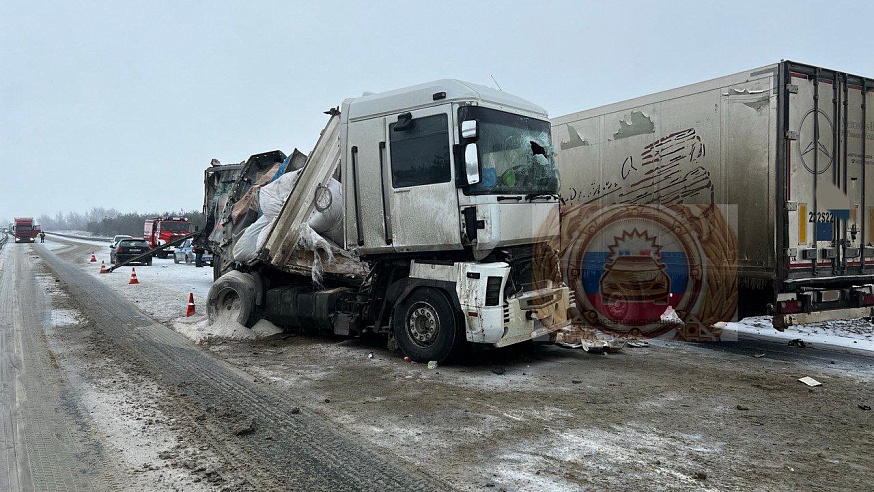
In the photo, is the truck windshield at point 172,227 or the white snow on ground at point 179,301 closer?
the white snow on ground at point 179,301

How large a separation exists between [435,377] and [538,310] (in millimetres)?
1540

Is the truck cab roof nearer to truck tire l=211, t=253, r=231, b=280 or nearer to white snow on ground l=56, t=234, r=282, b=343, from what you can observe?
white snow on ground l=56, t=234, r=282, b=343

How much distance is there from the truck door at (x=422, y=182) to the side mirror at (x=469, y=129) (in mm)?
269

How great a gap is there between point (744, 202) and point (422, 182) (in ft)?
13.7

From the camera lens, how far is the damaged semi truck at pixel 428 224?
22.1 feet

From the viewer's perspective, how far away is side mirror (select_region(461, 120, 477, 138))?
6.46m

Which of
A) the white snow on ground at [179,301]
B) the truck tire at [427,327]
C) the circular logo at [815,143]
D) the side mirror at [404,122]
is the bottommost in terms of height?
the white snow on ground at [179,301]

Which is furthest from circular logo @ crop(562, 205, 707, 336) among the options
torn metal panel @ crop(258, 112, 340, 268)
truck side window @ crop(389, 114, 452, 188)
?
torn metal panel @ crop(258, 112, 340, 268)

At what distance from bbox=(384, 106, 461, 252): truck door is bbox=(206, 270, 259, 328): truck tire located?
312 cm

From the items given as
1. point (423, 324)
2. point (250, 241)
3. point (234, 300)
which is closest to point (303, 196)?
point (250, 241)

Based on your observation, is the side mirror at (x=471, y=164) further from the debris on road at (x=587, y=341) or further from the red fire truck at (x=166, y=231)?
the red fire truck at (x=166, y=231)

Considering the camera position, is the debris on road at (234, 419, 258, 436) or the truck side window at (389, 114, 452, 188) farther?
the truck side window at (389, 114, 452, 188)

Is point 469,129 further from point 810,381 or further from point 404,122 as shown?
point 810,381

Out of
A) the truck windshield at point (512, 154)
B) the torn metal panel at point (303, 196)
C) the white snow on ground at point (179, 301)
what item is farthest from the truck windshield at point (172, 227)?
the truck windshield at point (512, 154)
